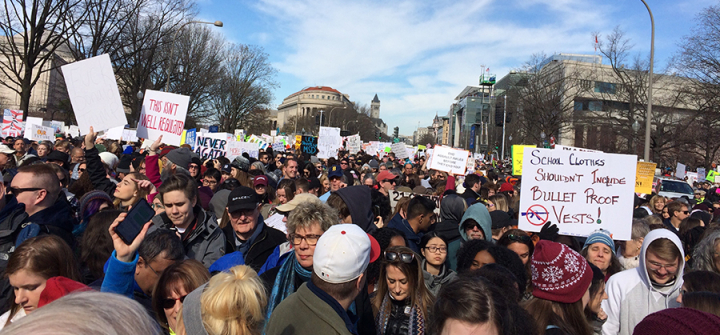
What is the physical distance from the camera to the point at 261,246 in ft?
12.9

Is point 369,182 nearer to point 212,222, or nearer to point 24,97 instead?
point 212,222

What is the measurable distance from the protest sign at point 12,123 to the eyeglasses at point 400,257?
18910 millimetres

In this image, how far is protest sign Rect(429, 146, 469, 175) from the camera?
11.9m

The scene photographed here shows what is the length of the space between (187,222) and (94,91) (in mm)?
4050

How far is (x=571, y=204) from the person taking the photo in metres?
5.49

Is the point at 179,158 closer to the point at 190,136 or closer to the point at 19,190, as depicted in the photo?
the point at 19,190

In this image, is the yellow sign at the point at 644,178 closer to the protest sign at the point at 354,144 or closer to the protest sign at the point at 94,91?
the protest sign at the point at 94,91

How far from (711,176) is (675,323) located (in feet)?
85.8

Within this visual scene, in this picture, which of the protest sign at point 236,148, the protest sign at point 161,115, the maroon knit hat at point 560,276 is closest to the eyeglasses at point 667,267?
Answer: the maroon knit hat at point 560,276

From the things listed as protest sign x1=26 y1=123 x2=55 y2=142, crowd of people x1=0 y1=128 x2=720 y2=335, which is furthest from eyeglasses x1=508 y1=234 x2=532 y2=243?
protest sign x1=26 y1=123 x2=55 y2=142

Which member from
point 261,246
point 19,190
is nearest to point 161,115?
point 19,190

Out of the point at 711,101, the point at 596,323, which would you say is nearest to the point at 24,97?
the point at 596,323

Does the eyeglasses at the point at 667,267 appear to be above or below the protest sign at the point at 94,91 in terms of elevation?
below

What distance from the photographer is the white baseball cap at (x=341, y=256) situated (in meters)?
2.30
